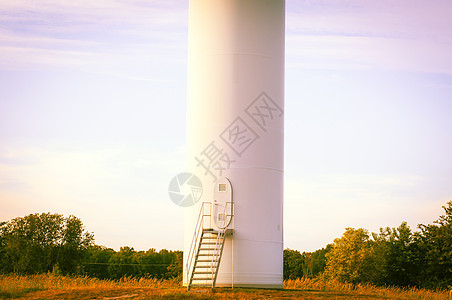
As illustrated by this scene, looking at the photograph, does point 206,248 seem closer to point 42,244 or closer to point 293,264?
point 42,244

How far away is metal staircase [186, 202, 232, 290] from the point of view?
19.4 metres

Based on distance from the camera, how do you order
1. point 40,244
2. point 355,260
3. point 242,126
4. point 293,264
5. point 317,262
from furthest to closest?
1. point 317,262
2. point 293,264
3. point 40,244
4. point 355,260
5. point 242,126

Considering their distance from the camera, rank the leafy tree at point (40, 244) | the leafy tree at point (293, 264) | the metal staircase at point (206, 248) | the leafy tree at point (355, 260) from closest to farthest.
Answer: the metal staircase at point (206, 248) < the leafy tree at point (355, 260) < the leafy tree at point (40, 244) < the leafy tree at point (293, 264)

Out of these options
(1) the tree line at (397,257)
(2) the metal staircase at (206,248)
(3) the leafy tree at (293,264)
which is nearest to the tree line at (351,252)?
(1) the tree line at (397,257)

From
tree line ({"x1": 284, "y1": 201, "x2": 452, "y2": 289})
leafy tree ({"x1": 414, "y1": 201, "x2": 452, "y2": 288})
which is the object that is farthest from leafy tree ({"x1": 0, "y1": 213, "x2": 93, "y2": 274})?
A: leafy tree ({"x1": 414, "y1": 201, "x2": 452, "y2": 288})

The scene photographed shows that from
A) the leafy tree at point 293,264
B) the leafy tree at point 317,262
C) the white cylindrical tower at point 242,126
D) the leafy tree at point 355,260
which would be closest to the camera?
the white cylindrical tower at point 242,126

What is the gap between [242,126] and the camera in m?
20.8

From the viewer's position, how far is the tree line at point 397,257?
28.8 m

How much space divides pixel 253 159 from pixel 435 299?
26.6 feet

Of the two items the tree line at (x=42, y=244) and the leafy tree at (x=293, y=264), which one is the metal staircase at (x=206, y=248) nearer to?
the tree line at (x=42, y=244)

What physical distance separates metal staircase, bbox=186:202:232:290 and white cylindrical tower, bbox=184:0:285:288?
1.09 feet

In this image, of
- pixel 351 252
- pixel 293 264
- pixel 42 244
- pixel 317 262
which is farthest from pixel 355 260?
pixel 317 262

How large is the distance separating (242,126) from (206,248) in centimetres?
438

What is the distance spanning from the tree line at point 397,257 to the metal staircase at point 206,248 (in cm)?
1051
